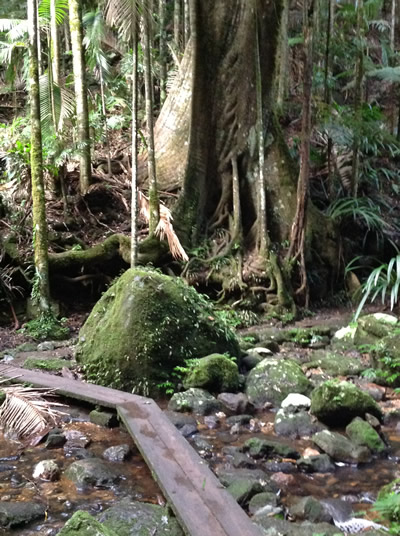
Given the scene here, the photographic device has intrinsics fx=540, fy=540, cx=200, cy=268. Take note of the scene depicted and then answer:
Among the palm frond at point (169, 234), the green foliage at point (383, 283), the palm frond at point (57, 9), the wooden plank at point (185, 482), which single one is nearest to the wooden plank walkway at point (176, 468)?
the wooden plank at point (185, 482)

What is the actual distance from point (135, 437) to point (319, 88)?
13.9m

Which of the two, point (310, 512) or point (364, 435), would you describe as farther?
point (364, 435)

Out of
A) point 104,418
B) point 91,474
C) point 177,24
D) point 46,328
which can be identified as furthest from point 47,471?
point 177,24

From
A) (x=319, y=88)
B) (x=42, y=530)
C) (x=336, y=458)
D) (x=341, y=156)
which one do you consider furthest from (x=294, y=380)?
(x=319, y=88)

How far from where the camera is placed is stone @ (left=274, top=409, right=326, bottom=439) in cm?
498

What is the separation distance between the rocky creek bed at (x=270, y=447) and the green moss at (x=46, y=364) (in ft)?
0.05

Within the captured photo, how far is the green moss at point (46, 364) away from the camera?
6.53 metres

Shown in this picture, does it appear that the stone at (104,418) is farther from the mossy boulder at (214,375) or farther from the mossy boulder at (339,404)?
the mossy boulder at (339,404)

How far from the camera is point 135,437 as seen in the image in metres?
4.27

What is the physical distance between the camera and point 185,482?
349 cm

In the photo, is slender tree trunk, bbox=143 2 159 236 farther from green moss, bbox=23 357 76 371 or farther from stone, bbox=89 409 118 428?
stone, bbox=89 409 118 428

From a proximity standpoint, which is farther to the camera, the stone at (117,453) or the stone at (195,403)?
the stone at (195,403)

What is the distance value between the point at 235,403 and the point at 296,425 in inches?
31.1

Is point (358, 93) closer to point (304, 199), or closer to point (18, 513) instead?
point (304, 199)
